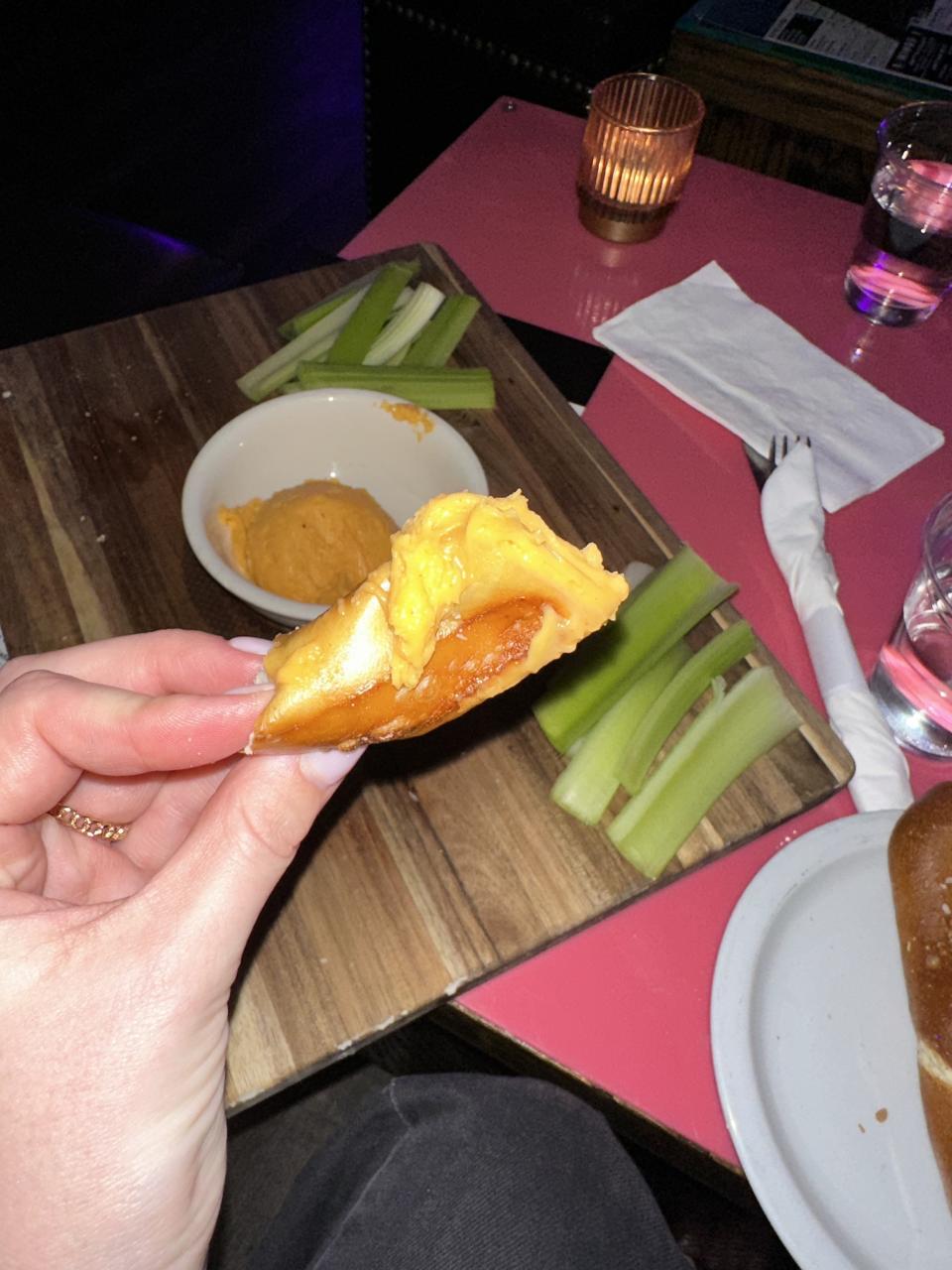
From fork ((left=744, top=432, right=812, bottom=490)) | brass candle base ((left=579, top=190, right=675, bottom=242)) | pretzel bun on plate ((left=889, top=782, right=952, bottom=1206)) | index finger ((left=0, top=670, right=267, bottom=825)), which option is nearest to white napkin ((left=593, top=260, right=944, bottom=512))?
fork ((left=744, top=432, right=812, bottom=490))

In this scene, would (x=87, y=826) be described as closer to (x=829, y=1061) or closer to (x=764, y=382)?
(x=829, y=1061)

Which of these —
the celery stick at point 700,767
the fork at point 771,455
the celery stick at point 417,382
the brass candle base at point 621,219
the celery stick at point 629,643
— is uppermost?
the brass candle base at point 621,219

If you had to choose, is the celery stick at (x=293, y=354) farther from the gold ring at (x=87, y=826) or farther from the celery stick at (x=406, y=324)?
the gold ring at (x=87, y=826)

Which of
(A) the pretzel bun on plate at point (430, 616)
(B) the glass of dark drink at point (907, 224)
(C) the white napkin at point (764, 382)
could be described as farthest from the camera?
(B) the glass of dark drink at point (907, 224)

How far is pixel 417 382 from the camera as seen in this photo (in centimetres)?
206

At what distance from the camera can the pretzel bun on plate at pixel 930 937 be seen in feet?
4.12

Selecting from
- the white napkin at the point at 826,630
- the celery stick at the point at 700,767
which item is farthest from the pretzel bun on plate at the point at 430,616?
the white napkin at the point at 826,630

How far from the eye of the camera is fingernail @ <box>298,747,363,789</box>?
3.44 feet

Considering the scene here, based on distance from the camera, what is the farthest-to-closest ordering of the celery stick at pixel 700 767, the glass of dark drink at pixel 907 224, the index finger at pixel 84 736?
the glass of dark drink at pixel 907 224 → the celery stick at pixel 700 767 → the index finger at pixel 84 736

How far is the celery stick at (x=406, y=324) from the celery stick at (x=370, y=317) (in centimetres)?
2

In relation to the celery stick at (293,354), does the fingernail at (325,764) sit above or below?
above

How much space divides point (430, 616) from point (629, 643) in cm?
85

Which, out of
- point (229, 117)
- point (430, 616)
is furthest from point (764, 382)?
point (229, 117)

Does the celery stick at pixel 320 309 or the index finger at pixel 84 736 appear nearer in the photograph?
the index finger at pixel 84 736
